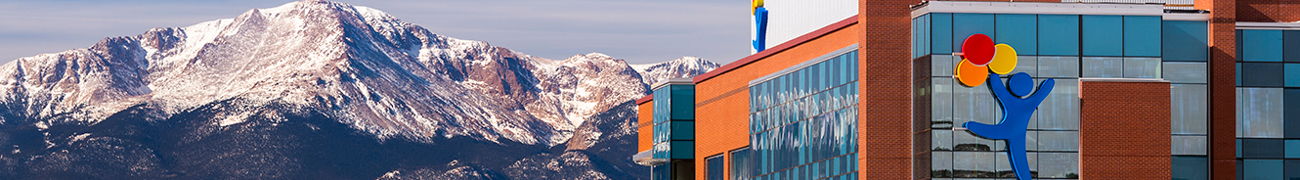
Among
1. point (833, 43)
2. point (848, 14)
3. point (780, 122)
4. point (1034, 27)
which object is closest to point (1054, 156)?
point (1034, 27)

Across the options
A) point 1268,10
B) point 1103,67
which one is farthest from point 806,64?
point 1268,10

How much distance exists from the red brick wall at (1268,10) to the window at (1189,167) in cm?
611

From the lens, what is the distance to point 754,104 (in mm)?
71812

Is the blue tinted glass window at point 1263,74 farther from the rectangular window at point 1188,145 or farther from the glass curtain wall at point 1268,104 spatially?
the rectangular window at point 1188,145

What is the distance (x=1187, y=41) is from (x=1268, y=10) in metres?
5.06

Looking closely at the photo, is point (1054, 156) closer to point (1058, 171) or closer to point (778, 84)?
point (1058, 171)

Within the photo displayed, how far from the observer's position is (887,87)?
5731 centimetres

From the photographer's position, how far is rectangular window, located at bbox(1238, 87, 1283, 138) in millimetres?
59812

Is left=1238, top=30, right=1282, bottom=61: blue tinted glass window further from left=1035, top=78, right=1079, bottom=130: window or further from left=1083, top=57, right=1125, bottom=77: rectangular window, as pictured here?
left=1035, top=78, right=1079, bottom=130: window

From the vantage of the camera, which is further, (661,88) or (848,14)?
(661,88)

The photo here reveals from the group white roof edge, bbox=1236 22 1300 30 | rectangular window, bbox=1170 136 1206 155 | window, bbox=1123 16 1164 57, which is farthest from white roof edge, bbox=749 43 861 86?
white roof edge, bbox=1236 22 1300 30

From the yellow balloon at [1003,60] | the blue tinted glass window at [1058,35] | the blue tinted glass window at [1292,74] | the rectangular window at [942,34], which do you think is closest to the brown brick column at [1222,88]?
the blue tinted glass window at [1292,74]

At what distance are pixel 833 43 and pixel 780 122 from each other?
754 cm

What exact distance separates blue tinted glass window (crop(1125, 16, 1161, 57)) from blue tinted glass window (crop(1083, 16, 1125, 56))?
28 cm
